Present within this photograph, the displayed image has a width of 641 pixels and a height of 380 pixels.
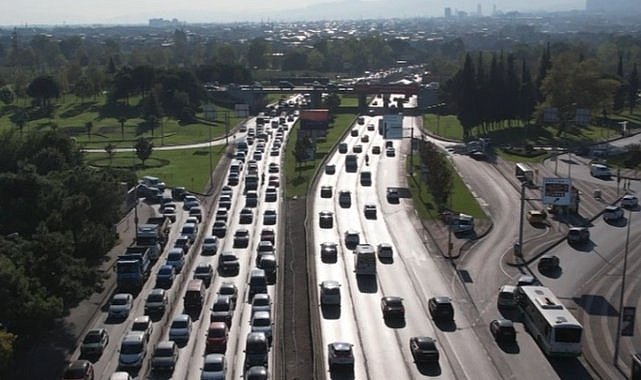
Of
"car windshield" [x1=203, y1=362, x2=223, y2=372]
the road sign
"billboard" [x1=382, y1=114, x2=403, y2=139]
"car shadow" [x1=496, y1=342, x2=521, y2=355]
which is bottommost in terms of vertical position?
"car shadow" [x1=496, y1=342, x2=521, y2=355]

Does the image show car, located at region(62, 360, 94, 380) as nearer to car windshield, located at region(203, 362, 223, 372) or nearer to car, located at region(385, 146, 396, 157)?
car windshield, located at region(203, 362, 223, 372)

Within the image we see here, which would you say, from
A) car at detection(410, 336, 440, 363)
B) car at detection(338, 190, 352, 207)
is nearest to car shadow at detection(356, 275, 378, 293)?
car at detection(410, 336, 440, 363)

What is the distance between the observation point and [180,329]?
30.3 metres

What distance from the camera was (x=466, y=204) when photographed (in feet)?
170

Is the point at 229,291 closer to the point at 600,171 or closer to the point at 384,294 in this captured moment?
the point at 384,294

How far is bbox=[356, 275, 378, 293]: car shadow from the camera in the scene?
118ft

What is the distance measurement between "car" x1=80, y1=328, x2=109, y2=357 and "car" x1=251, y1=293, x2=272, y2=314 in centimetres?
570

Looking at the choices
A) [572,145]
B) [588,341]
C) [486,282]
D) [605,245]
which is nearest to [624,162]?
[572,145]

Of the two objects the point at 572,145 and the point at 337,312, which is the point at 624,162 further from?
the point at 337,312

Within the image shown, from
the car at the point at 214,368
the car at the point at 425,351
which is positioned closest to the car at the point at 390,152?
the car at the point at 425,351

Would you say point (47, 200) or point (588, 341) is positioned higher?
point (47, 200)

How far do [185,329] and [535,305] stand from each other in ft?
41.7

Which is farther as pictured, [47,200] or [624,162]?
[624,162]

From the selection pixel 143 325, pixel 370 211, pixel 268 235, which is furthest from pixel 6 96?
pixel 143 325
